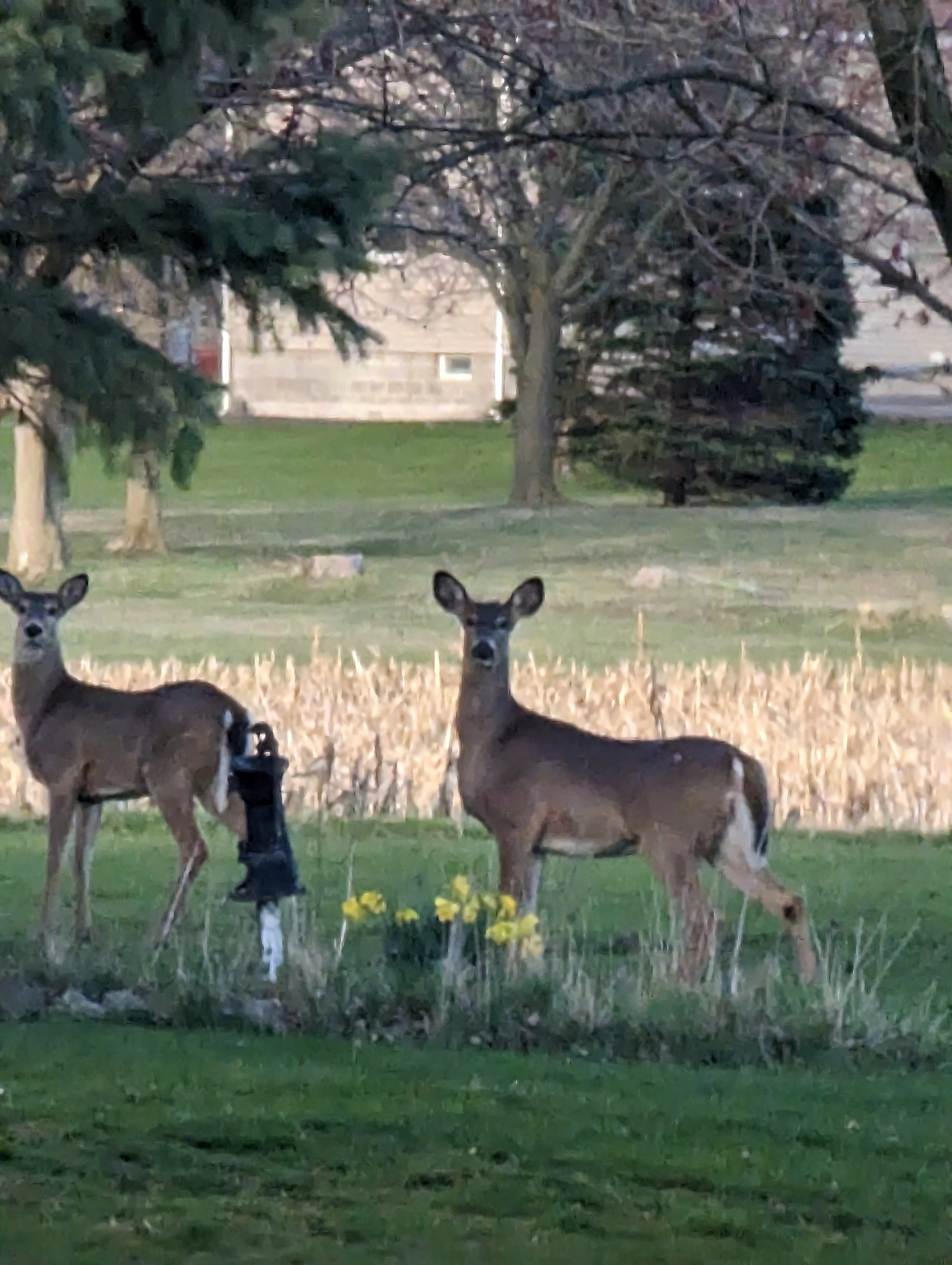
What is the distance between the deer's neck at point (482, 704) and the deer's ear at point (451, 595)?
0.27m

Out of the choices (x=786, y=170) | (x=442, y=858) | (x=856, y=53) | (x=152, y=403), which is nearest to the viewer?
(x=152, y=403)

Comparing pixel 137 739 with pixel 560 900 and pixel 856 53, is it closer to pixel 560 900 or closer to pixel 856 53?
pixel 560 900

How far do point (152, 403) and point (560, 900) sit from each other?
129 inches

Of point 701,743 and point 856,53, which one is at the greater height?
point 856,53

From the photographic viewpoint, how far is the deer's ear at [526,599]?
10555mm

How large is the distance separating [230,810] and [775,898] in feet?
9.12

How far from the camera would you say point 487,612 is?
10.6 meters

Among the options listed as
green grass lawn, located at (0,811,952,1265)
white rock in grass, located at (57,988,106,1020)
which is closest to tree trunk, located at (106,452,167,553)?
white rock in grass, located at (57,988,106,1020)

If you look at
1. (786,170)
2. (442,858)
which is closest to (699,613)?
(442,858)

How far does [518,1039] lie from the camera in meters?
8.25

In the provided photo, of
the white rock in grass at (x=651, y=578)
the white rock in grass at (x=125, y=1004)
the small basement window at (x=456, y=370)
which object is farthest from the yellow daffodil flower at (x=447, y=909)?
the small basement window at (x=456, y=370)

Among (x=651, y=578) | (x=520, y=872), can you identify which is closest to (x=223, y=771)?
(x=520, y=872)

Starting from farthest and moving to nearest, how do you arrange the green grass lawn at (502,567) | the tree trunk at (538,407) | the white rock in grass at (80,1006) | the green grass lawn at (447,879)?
the tree trunk at (538,407)
the green grass lawn at (502,567)
the green grass lawn at (447,879)
the white rock in grass at (80,1006)

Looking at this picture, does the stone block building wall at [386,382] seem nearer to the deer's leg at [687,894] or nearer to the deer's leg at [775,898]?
the deer's leg at [775,898]
